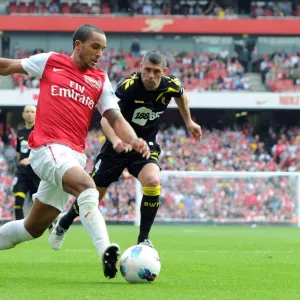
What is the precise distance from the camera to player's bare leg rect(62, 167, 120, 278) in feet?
20.8

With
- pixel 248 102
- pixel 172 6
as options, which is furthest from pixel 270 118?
pixel 172 6

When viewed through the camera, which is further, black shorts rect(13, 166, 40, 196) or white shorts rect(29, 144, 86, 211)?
black shorts rect(13, 166, 40, 196)

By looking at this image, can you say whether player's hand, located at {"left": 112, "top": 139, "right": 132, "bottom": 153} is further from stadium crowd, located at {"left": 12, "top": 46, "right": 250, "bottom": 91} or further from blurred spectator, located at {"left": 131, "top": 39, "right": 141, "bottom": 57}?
blurred spectator, located at {"left": 131, "top": 39, "right": 141, "bottom": 57}

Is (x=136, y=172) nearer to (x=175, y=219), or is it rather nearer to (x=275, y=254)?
(x=275, y=254)

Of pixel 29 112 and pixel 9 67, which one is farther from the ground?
pixel 9 67

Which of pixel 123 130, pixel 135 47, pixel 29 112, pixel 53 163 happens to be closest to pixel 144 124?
pixel 123 130

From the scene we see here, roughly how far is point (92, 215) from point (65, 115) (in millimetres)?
1048

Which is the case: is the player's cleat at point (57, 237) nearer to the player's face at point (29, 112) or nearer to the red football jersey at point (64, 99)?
the red football jersey at point (64, 99)

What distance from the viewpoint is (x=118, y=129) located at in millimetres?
7332

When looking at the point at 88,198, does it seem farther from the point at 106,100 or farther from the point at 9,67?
the point at 9,67

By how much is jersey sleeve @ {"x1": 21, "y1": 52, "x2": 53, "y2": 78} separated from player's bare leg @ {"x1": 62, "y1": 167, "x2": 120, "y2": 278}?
1003 millimetres

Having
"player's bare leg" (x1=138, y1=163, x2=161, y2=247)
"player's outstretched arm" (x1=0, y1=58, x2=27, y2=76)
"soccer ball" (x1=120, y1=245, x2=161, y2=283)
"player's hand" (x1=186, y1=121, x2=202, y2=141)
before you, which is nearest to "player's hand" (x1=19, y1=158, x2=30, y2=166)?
"player's hand" (x1=186, y1=121, x2=202, y2=141)

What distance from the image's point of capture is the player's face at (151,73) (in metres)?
9.02

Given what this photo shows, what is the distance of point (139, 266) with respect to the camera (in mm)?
6793
